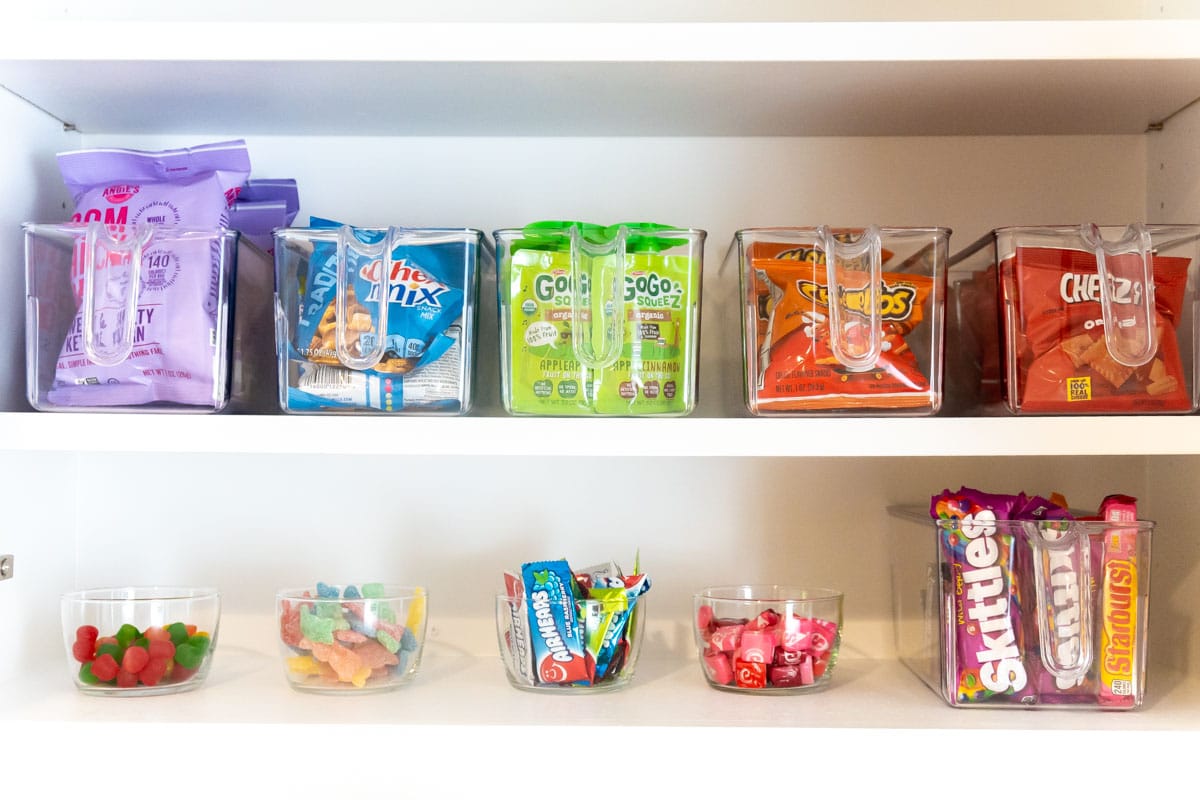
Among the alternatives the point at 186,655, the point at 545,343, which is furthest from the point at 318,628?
the point at 545,343

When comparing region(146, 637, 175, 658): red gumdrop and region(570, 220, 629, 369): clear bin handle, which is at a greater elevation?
region(570, 220, 629, 369): clear bin handle

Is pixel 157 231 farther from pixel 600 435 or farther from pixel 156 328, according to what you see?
pixel 600 435

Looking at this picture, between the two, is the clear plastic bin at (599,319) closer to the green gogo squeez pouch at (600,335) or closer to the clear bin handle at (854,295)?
the green gogo squeez pouch at (600,335)

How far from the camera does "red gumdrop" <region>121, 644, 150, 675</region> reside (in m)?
1.06

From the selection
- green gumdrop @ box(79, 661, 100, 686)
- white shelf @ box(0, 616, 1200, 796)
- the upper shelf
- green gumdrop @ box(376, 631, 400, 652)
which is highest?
the upper shelf

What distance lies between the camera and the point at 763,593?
3.93 feet

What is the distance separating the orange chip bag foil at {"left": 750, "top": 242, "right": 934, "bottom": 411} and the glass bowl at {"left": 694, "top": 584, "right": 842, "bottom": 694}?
0.23 metres

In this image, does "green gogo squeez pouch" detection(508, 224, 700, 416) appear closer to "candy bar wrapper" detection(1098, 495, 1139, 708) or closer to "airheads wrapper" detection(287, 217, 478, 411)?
"airheads wrapper" detection(287, 217, 478, 411)

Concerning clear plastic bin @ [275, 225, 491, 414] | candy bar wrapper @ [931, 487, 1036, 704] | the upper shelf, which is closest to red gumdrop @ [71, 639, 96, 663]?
clear plastic bin @ [275, 225, 491, 414]

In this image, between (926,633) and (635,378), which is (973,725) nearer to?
(926,633)

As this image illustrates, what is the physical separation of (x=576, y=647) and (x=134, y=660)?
44 centimetres

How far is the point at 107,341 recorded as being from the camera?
1.01m

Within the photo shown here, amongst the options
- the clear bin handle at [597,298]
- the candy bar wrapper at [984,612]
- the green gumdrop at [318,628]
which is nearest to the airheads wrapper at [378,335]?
the clear bin handle at [597,298]

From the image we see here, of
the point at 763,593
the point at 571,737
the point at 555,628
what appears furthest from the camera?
the point at 763,593
